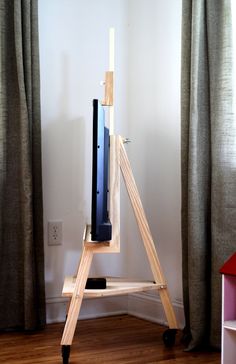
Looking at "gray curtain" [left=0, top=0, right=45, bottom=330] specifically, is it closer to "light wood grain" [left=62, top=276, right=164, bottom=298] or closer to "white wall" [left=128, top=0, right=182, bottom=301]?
"light wood grain" [left=62, top=276, right=164, bottom=298]

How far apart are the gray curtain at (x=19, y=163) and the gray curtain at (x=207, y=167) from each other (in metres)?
0.69

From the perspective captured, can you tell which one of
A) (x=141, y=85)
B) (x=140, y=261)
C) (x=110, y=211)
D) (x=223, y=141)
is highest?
(x=141, y=85)

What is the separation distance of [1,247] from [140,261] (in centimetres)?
74

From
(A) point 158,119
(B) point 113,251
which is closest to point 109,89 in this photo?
(A) point 158,119

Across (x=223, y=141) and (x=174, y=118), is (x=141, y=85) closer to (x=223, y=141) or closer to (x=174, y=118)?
(x=174, y=118)

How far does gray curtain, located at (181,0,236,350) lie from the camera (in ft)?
6.76

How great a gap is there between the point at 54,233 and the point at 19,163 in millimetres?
404

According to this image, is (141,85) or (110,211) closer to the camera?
(110,211)

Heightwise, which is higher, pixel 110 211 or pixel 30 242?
pixel 110 211

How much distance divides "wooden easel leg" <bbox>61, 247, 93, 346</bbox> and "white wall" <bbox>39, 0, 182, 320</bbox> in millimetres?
617

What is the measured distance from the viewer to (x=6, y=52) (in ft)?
7.97

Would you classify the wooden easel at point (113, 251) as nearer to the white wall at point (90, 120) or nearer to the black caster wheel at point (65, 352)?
the black caster wheel at point (65, 352)

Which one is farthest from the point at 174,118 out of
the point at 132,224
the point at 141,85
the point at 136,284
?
the point at 136,284

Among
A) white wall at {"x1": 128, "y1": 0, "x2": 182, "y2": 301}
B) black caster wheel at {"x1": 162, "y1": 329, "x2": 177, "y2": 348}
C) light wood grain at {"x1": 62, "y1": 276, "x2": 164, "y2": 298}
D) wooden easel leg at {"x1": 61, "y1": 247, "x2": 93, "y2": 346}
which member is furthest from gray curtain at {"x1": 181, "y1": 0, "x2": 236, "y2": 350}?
wooden easel leg at {"x1": 61, "y1": 247, "x2": 93, "y2": 346}
